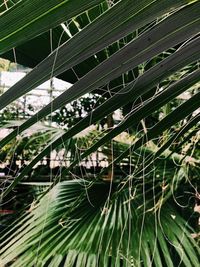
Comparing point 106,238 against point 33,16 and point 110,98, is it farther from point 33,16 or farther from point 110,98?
point 33,16

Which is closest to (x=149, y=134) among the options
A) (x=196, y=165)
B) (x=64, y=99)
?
(x=64, y=99)

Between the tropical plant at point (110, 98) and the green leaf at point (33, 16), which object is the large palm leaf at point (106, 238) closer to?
the tropical plant at point (110, 98)

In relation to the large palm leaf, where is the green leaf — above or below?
above

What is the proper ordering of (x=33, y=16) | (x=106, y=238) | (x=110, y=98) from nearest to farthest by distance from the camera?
(x=33, y=16)
(x=110, y=98)
(x=106, y=238)

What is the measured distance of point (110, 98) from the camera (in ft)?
1.50

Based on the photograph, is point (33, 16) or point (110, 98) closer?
point (33, 16)

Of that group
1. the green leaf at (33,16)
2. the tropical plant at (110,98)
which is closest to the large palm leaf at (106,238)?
the tropical plant at (110,98)

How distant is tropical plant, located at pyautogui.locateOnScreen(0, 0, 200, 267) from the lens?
28 cm

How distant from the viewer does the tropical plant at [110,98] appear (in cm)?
28

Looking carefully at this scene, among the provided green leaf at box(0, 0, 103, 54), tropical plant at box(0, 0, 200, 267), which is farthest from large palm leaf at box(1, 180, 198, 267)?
green leaf at box(0, 0, 103, 54)

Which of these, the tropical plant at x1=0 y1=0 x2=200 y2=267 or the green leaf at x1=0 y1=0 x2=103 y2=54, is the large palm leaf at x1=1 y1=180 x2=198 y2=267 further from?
the green leaf at x1=0 y1=0 x2=103 y2=54

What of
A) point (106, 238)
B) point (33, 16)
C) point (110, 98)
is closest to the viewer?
point (33, 16)

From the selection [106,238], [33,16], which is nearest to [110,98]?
[33,16]

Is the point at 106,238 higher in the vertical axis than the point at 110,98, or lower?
lower
